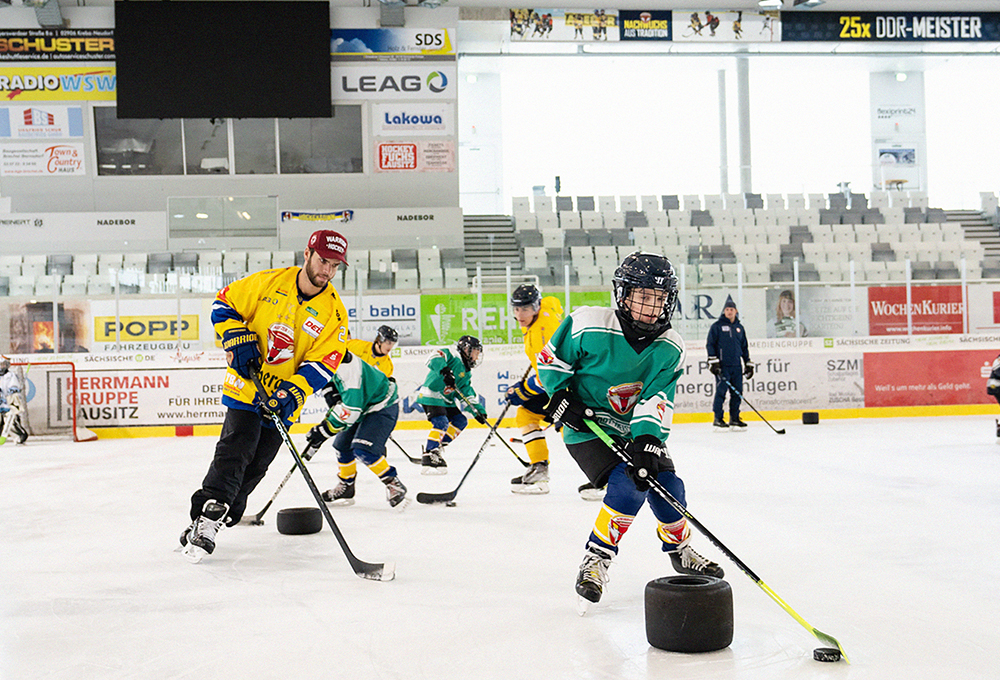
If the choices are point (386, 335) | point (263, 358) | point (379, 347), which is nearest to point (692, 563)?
point (263, 358)

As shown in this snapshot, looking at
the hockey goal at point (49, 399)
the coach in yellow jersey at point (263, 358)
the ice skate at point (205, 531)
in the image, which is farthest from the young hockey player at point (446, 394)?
the hockey goal at point (49, 399)

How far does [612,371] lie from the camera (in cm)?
316

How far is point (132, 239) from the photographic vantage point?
16141 mm

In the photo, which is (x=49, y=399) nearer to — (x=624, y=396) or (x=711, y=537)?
(x=624, y=396)

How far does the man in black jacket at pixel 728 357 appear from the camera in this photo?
10.2 metres

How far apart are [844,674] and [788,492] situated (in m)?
3.50

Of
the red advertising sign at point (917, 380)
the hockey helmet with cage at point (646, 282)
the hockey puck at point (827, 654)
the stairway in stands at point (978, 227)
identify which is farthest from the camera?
Answer: the stairway in stands at point (978, 227)

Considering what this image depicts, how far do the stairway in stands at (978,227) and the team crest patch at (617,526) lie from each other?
16817 millimetres

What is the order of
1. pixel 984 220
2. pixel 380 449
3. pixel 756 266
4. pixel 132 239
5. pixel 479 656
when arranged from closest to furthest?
pixel 479 656
pixel 380 449
pixel 756 266
pixel 132 239
pixel 984 220

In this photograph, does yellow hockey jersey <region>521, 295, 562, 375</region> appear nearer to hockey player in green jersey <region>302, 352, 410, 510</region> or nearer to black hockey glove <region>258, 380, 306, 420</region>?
hockey player in green jersey <region>302, 352, 410, 510</region>

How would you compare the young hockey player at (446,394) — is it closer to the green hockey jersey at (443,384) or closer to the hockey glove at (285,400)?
the green hockey jersey at (443,384)

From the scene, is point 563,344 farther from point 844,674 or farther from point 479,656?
point 844,674

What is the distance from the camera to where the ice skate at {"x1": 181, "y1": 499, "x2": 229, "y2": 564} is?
Result: 151 inches

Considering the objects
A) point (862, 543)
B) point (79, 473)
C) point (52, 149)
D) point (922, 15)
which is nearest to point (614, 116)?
point (922, 15)
